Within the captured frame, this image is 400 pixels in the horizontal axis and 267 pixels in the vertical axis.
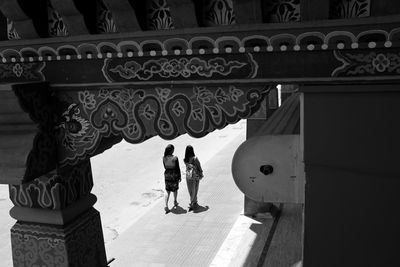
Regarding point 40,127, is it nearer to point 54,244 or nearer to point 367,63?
point 54,244

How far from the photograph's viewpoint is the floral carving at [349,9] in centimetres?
166

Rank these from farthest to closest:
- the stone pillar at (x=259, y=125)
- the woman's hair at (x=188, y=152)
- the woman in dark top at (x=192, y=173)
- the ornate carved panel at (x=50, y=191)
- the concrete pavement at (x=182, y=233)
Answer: the woman in dark top at (x=192, y=173)
the woman's hair at (x=188, y=152)
the stone pillar at (x=259, y=125)
the concrete pavement at (x=182, y=233)
the ornate carved panel at (x=50, y=191)

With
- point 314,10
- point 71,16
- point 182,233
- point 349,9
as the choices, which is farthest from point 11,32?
point 182,233

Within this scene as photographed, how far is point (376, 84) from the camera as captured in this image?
1.67m

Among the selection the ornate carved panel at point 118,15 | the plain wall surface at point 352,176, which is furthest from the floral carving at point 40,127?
the plain wall surface at point 352,176

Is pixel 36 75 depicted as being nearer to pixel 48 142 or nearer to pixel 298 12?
pixel 48 142

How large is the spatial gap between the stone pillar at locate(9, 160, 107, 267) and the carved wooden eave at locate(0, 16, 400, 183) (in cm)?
27

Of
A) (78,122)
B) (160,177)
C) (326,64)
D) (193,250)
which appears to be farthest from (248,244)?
(160,177)

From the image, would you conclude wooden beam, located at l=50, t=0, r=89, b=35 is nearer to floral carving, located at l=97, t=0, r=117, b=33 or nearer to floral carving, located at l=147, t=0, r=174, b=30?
floral carving, located at l=97, t=0, r=117, b=33

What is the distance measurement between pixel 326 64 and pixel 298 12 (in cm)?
28

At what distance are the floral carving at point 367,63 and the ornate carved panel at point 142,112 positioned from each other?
1.31 feet

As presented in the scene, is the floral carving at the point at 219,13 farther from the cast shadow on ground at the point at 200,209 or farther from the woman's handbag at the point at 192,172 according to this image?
the cast shadow on ground at the point at 200,209

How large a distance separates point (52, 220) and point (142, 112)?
1065 mm

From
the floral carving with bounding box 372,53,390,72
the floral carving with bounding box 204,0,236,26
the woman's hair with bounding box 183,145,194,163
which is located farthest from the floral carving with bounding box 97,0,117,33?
the woman's hair with bounding box 183,145,194,163
